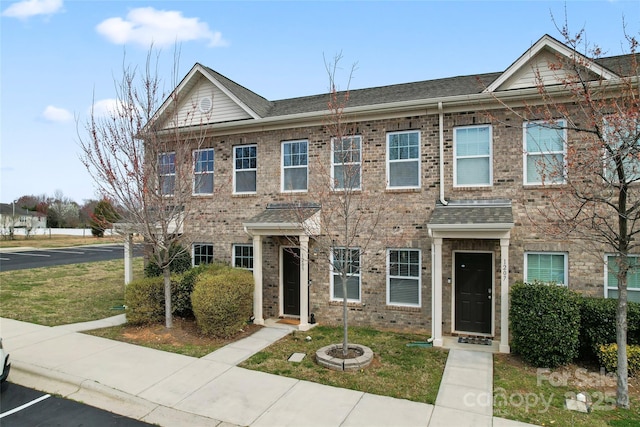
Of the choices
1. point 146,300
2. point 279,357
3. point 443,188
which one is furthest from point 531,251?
point 146,300

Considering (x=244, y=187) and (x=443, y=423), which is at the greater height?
(x=244, y=187)

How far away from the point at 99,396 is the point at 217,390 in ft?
6.45

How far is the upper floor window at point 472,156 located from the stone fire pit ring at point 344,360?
4.96 metres

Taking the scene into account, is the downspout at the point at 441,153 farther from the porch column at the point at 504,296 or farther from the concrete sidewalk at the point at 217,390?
the concrete sidewalk at the point at 217,390

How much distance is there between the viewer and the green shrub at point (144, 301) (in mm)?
10312

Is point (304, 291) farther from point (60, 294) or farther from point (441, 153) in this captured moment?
point (60, 294)

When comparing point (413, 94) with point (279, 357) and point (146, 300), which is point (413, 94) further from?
point (146, 300)

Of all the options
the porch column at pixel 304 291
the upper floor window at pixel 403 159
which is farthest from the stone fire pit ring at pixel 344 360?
the upper floor window at pixel 403 159

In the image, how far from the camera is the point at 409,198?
34.2ft

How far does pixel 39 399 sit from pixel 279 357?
14.0 ft

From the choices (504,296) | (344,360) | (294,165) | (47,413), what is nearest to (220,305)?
(344,360)

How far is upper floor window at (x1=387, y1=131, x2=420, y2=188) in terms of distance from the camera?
10469 mm

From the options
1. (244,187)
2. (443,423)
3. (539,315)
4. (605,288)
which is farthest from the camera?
(244,187)

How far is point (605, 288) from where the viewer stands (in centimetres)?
881
